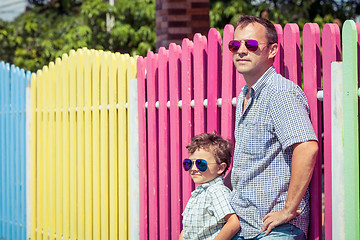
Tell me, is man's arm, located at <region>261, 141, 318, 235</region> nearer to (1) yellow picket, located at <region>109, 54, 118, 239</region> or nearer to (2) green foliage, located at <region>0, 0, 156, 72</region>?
(1) yellow picket, located at <region>109, 54, 118, 239</region>

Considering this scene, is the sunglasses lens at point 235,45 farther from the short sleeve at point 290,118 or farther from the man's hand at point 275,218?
the man's hand at point 275,218

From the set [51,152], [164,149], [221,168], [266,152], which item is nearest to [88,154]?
[51,152]

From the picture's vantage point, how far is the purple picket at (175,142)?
5238mm

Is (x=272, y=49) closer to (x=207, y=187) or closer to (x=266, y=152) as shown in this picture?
(x=266, y=152)

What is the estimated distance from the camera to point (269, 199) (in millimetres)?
3473

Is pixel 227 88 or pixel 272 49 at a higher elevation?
pixel 272 49

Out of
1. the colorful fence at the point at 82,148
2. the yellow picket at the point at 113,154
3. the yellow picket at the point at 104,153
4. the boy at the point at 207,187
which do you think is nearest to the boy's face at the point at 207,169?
the boy at the point at 207,187

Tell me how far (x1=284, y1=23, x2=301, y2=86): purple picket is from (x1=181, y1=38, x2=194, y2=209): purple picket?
1.23 metres

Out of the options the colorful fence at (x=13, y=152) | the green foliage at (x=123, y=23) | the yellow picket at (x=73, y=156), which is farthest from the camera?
the green foliage at (x=123, y=23)

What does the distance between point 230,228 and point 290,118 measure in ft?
2.31

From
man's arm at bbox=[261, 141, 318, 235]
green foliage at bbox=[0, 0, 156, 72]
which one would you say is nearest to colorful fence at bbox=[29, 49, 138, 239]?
man's arm at bbox=[261, 141, 318, 235]

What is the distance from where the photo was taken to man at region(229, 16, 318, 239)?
3.32m

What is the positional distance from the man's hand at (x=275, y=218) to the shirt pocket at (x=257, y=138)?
0.30 meters

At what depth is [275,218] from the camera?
3.38m
